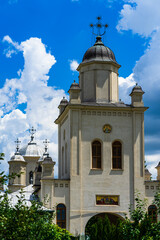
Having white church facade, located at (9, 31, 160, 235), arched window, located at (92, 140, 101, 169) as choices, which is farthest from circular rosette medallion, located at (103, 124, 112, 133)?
arched window, located at (92, 140, 101, 169)

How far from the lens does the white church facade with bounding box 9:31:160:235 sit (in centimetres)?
3438

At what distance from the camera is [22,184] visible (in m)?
58.3

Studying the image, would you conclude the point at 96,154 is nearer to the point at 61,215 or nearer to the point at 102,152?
the point at 102,152

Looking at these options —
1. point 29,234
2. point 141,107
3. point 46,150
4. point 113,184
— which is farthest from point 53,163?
point 46,150

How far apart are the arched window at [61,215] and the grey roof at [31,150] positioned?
32810mm

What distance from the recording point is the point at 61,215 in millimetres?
34188

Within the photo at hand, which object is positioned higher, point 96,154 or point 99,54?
point 99,54

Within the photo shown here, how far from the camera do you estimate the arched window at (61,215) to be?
112 feet

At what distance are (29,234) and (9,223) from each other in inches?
87.3

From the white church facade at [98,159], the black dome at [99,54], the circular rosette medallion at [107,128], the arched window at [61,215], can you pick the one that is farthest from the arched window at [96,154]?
the black dome at [99,54]

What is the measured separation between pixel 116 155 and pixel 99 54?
26.1 ft

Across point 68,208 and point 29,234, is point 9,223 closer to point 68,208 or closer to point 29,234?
point 29,234

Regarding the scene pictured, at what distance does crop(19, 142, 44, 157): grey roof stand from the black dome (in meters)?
30.2

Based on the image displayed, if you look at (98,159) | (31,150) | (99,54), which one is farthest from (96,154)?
(31,150)
